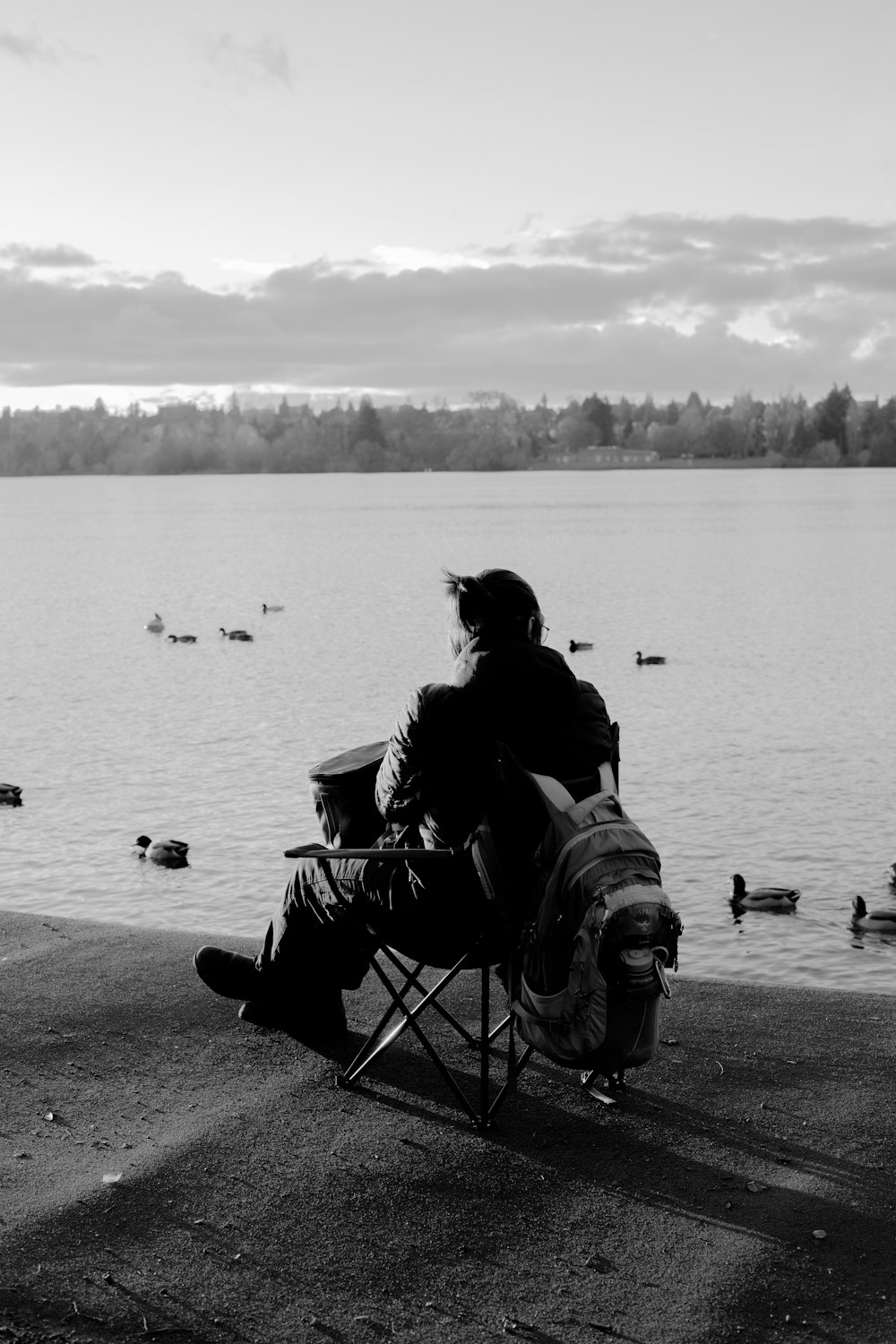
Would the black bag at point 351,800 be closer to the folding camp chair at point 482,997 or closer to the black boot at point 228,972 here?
the folding camp chair at point 482,997

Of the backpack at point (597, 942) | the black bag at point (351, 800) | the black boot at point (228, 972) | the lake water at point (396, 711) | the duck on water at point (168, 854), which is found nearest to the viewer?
the backpack at point (597, 942)

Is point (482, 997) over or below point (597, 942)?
below

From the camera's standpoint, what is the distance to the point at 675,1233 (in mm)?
3975

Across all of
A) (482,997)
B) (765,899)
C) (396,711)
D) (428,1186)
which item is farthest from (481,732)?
(396,711)

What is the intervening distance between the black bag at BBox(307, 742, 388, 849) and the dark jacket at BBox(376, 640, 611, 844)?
394mm

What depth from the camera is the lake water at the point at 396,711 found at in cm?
1106

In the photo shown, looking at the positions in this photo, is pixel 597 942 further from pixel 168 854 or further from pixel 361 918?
pixel 168 854

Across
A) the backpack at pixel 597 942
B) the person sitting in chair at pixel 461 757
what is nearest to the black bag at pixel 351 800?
the person sitting in chair at pixel 461 757

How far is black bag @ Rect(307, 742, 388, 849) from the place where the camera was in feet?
16.3

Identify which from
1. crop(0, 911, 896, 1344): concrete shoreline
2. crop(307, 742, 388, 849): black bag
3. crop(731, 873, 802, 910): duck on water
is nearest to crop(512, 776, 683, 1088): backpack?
crop(0, 911, 896, 1344): concrete shoreline

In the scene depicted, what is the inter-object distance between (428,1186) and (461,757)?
133 centimetres

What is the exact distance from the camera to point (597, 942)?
412cm

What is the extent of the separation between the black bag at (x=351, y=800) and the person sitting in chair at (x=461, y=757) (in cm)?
8

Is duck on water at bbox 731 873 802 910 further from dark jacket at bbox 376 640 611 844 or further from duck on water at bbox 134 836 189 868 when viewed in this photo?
dark jacket at bbox 376 640 611 844
